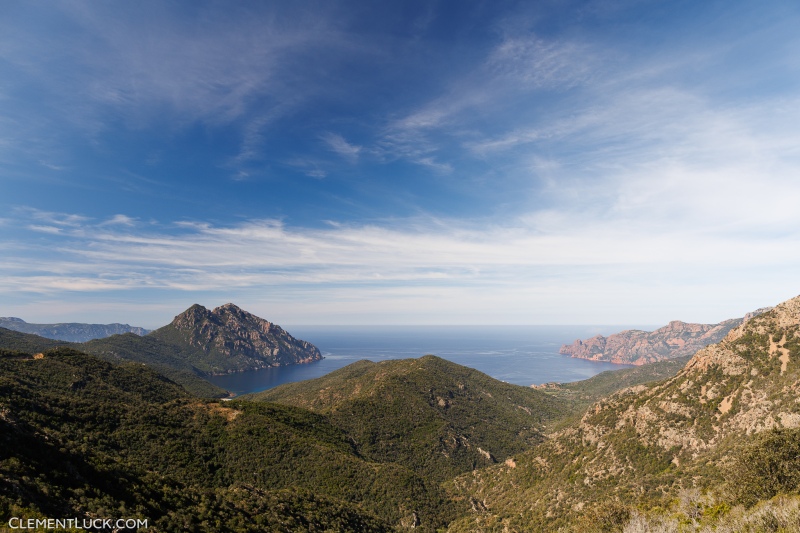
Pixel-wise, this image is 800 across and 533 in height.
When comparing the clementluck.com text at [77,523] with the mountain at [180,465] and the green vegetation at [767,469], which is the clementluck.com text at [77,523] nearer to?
the mountain at [180,465]

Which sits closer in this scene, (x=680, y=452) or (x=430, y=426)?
(x=680, y=452)

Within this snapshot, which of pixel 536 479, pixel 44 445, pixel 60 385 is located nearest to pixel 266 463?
pixel 44 445

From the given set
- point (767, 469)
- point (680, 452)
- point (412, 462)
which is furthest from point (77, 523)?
point (412, 462)

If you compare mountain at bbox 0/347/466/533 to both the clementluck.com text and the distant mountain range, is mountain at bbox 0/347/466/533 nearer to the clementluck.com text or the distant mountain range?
the distant mountain range

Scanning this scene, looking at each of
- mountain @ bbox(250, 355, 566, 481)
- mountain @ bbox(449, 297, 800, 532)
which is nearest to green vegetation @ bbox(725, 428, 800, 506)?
mountain @ bbox(449, 297, 800, 532)

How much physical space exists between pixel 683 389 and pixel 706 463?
29.0 m

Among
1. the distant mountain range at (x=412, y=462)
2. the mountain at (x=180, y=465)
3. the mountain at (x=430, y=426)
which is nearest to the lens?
the distant mountain range at (x=412, y=462)

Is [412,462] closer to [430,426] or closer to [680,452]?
[430,426]

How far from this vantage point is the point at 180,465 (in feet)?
277

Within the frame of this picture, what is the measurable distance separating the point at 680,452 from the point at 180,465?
12082 centimetres

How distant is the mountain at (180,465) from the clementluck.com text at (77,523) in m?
1.76

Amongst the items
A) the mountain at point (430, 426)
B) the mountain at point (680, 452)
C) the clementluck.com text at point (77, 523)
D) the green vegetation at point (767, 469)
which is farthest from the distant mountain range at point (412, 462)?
the clementluck.com text at point (77, 523)

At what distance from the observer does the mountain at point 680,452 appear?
136 ft

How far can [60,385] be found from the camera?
127312mm
